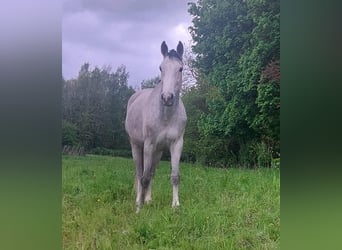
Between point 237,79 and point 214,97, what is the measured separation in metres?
0.15

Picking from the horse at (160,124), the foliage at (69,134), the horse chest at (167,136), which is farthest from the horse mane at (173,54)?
the foliage at (69,134)

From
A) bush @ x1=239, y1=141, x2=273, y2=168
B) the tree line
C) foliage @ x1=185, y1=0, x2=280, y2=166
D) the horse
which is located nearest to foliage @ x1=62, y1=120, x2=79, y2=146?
the tree line

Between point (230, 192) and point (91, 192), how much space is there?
0.73m

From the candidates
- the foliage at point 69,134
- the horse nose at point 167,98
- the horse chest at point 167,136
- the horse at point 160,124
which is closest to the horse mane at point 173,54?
the horse at point 160,124

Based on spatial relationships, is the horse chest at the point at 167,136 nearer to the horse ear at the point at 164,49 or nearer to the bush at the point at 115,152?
the bush at the point at 115,152

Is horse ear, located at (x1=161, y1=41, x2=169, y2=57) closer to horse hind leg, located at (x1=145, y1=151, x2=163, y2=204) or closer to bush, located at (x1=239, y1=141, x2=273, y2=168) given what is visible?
horse hind leg, located at (x1=145, y1=151, x2=163, y2=204)

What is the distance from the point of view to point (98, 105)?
7.69ft

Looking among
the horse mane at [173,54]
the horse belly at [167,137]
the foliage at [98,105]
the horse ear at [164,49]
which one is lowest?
the horse belly at [167,137]

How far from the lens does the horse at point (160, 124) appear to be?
234cm

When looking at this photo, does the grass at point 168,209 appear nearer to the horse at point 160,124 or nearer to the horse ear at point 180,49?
the horse at point 160,124

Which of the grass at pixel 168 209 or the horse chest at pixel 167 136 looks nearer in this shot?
the grass at pixel 168 209

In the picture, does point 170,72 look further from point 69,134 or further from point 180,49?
point 69,134

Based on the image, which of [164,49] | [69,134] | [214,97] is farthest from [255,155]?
[69,134]

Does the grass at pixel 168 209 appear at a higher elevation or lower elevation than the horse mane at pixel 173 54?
lower
